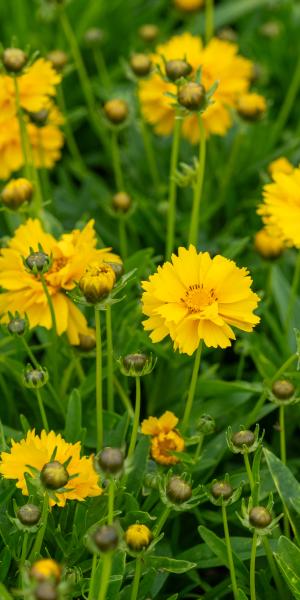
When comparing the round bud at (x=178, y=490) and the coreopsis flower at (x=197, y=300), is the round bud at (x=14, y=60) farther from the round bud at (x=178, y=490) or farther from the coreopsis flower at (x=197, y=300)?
the round bud at (x=178, y=490)

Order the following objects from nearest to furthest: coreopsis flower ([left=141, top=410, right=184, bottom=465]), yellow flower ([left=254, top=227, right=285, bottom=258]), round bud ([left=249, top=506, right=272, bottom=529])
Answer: round bud ([left=249, top=506, right=272, bottom=529]), coreopsis flower ([left=141, top=410, right=184, bottom=465]), yellow flower ([left=254, top=227, right=285, bottom=258])

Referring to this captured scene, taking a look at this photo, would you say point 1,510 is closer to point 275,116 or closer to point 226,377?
point 226,377

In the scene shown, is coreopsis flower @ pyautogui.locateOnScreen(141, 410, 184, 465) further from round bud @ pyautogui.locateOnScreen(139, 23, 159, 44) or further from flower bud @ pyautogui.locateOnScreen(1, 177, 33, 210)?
round bud @ pyautogui.locateOnScreen(139, 23, 159, 44)

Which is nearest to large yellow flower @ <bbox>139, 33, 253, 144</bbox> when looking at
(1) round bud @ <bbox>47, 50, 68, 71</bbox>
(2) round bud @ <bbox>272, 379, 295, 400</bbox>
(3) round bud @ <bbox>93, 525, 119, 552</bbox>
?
(1) round bud @ <bbox>47, 50, 68, 71</bbox>

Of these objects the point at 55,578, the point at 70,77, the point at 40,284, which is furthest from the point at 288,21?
the point at 55,578

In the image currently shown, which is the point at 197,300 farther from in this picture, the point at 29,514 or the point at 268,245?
the point at 268,245

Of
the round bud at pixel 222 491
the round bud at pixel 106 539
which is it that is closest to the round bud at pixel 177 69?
the round bud at pixel 222 491
